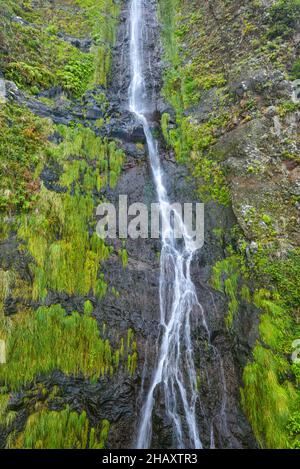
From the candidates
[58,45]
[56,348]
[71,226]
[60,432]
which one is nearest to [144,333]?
[56,348]

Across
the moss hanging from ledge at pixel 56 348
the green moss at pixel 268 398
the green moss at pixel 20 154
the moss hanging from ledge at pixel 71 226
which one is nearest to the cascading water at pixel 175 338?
the moss hanging from ledge at pixel 56 348

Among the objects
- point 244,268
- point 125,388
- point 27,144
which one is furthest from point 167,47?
point 125,388

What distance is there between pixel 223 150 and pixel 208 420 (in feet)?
24.5

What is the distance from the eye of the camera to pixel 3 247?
715 cm

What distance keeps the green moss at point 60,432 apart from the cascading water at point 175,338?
34.9 inches

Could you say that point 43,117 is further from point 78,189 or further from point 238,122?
point 238,122

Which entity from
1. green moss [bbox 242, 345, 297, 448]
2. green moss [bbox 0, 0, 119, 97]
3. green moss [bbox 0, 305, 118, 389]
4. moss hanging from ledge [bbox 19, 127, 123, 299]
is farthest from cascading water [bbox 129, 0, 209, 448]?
green moss [bbox 0, 0, 119, 97]

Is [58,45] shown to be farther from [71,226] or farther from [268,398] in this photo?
[268,398]

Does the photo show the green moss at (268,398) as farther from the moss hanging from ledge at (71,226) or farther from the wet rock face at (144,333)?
the moss hanging from ledge at (71,226)

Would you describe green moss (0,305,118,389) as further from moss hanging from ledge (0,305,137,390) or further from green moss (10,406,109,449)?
green moss (10,406,109,449)

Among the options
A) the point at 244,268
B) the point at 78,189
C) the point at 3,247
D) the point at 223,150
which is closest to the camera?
the point at 3,247

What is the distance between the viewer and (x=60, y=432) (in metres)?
5.59

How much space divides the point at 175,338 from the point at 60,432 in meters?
2.92

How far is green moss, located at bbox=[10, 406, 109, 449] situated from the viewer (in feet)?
17.8
